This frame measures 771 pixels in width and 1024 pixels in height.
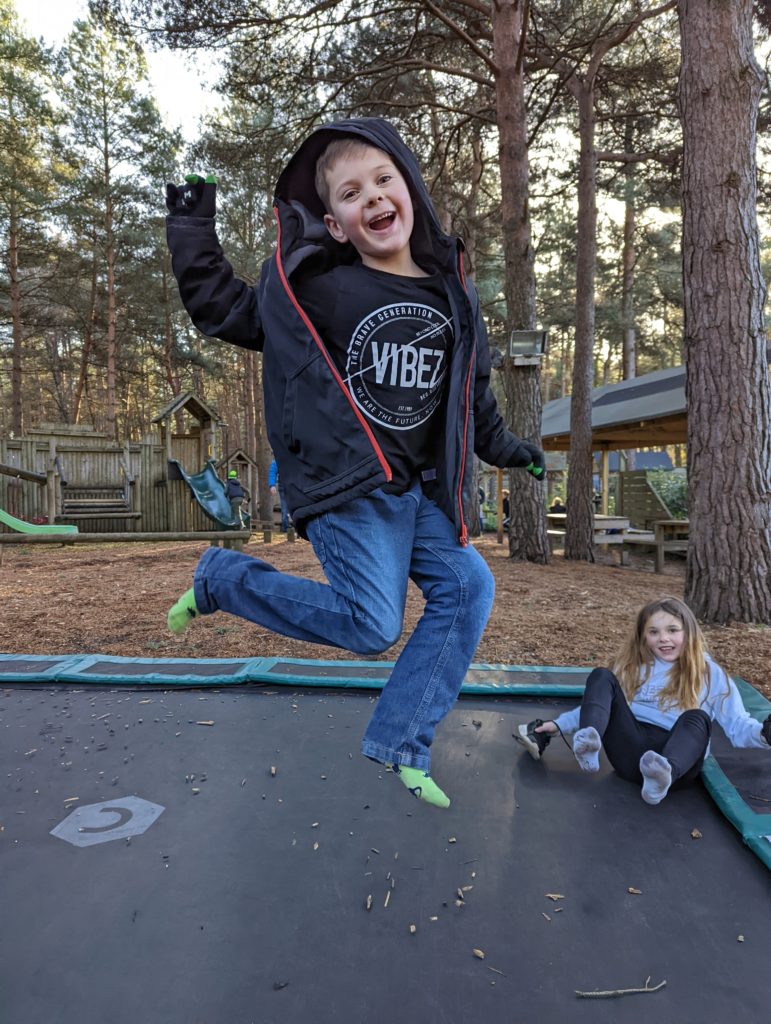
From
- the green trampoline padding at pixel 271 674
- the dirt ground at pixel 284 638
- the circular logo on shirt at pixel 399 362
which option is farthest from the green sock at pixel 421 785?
the dirt ground at pixel 284 638

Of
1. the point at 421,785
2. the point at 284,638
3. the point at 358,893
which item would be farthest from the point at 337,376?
the point at 284,638

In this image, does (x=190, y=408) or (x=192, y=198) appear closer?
(x=192, y=198)

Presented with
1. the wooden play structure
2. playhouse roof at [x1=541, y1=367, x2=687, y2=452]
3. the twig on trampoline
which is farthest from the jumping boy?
the wooden play structure

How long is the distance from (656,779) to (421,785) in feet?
1.97

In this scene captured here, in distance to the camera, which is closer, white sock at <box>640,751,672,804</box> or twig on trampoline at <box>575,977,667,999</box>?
twig on trampoline at <box>575,977,667,999</box>

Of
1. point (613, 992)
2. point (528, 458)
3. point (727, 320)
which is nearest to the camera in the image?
point (613, 992)

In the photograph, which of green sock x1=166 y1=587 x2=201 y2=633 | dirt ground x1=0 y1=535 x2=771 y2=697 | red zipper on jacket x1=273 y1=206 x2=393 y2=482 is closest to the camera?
red zipper on jacket x1=273 y1=206 x2=393 y2=482

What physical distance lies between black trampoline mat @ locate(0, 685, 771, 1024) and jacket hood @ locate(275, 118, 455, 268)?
1.26m

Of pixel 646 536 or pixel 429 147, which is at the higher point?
pixel 429 147

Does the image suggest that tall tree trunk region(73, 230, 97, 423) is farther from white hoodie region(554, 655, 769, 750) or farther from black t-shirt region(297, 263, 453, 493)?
white hoodie region(554, 655, 769, 750)

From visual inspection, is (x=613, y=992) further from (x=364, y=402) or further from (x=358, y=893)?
(x=364, y=402)

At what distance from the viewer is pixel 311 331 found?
4.24 feet

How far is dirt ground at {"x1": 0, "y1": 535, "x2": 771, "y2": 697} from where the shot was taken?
321cm

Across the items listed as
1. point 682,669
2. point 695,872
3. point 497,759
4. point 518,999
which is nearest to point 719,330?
point 682,669
